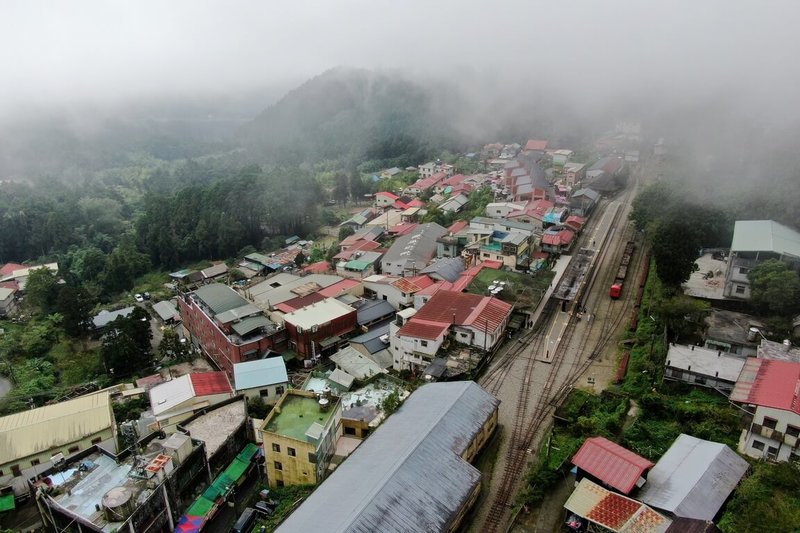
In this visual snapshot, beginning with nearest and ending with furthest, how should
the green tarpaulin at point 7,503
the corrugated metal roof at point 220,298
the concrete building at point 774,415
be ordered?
1. the concrete building at point 774,415
2. the green tarpaulin at point 7,503
3. the corrugated metal roof at point 220,298

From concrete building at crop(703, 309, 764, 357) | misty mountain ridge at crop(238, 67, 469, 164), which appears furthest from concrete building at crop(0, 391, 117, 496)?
misty mountain ridge at crop(238, 67, 469, 164)

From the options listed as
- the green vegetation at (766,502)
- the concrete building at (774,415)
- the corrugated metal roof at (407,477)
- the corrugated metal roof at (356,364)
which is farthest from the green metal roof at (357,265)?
the green vegetation at (766,502)

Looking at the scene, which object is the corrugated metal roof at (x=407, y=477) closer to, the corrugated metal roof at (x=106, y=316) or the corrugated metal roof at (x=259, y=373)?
the corrugated metal roof at (x=259, y=373)

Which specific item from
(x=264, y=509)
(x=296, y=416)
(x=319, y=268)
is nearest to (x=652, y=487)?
(x=296, y=416)

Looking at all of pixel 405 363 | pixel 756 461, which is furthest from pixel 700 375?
pixel 405 363

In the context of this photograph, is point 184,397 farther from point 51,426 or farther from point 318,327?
point 318,327

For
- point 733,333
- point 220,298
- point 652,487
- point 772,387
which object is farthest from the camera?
point 220,298
